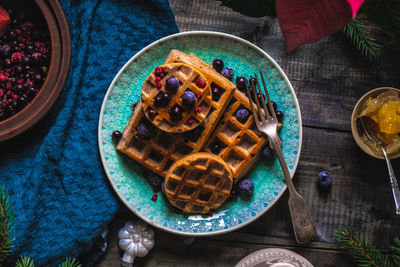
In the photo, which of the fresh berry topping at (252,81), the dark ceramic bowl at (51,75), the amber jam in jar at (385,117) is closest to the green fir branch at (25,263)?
the dark ceramic bowl at (51,75)

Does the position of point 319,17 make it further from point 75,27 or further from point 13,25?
point 13,25

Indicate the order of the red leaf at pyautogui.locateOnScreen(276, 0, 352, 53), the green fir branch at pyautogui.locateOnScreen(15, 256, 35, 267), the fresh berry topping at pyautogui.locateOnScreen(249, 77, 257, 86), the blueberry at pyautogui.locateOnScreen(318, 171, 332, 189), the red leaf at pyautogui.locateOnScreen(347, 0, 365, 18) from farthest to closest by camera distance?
the blueberry at pyautogui.locateOnScreen(318, 171, 332, 189) → the fresh berry topping at pyautogui.locateOnScreen(249, 77, 257, 86) → the green fir branch at pyautogui.locateOnScreen(15, 256, 35, 267) → the red leaf at pyautogui.locateOnScreen(276, 0, 352, 53) → the red leaf at pyautogui.locateOnScreen(347, 0, 365, 18)

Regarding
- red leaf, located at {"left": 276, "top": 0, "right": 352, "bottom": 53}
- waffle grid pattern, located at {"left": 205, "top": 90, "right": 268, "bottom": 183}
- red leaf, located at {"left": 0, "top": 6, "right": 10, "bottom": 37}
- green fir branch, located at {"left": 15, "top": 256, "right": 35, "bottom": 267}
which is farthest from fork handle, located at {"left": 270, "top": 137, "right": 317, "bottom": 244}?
red leaf, located at {"left": 0, "top": 6, "right": 10, "bottom": 37}

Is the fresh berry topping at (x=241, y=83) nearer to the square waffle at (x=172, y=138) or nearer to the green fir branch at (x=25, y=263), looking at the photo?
the square waffle at (x=172, y=138)

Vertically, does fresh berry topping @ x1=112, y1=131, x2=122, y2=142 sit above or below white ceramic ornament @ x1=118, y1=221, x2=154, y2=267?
above

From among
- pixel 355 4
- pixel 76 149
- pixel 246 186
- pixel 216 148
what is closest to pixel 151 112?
pixel 216 148

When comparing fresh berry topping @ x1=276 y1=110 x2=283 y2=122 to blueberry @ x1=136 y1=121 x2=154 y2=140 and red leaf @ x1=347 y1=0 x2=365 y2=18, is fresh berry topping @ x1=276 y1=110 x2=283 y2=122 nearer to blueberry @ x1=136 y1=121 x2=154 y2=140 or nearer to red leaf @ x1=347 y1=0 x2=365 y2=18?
blueberry @ x1=136 y1=121 x2=154 y2=140
